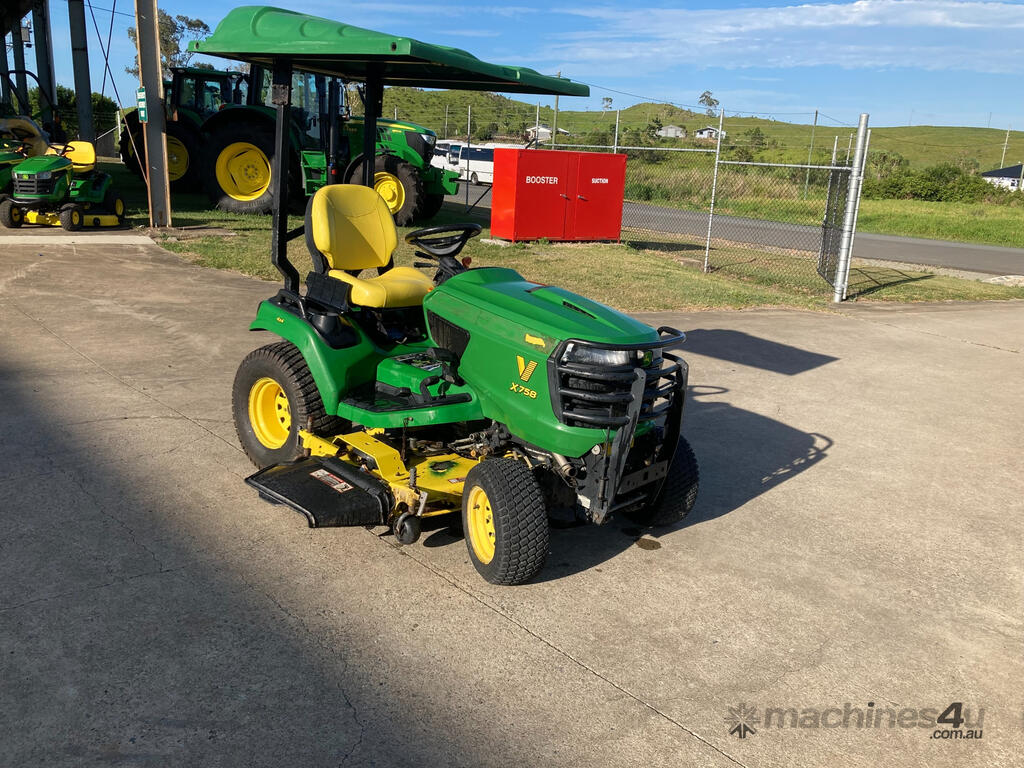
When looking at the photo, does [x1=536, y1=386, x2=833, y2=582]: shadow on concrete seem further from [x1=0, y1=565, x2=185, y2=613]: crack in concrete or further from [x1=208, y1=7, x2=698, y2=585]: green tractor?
[x1=0, y1=565, x2=185, y2=613]: crack in concrete

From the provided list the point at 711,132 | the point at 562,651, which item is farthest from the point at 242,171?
the point at 711,132

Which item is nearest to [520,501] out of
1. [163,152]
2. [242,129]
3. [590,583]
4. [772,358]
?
[590,583]

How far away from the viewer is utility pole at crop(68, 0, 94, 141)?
890 inches

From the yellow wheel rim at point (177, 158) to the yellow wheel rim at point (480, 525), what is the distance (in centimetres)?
1596

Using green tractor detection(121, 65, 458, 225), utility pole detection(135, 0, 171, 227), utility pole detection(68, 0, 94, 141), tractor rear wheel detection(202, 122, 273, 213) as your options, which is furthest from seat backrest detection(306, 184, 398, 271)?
utility pole detection(68, 0, 94, 141)

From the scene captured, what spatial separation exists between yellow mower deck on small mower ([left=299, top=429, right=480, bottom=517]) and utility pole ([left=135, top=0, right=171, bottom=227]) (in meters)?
10.5

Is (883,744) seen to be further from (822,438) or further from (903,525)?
(822,438)

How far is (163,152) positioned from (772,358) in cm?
1007

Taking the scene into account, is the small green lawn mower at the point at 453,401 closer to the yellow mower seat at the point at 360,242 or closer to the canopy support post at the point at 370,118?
the yellow mower seat at the point at 360,242

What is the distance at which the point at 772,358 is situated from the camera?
812cm

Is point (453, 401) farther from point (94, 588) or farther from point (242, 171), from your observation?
point (242, 171)

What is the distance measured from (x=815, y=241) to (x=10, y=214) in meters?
15.5

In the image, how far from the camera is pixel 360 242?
473cm

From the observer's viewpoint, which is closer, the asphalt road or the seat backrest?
the seat backrest
